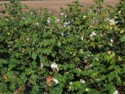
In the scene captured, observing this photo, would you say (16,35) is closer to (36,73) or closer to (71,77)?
(36,73)

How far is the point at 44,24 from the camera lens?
5664mm

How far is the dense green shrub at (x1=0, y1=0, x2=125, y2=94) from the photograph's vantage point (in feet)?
11.7

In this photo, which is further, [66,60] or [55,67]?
[66,60]

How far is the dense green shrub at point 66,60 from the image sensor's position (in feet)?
11.7

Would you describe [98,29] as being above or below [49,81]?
above

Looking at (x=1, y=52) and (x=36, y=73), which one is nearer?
(x=36, y=73)

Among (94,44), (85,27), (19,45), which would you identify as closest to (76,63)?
(94,44)

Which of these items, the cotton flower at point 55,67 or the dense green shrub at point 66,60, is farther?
the cotton flower at point 55,67

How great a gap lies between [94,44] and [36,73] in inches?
30.4

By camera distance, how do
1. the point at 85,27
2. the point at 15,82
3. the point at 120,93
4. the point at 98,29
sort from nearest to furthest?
the point at 120,93
the point at 15,82
the point at 98,29
the point at 85,27

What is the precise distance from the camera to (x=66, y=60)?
14.6 feet

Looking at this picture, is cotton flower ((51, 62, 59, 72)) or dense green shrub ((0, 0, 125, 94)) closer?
dense green shrub ((0, 0, 125, 94))

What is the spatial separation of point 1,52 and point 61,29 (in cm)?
79

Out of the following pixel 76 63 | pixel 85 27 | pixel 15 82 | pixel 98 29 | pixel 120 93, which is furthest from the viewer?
pixel 85 27
